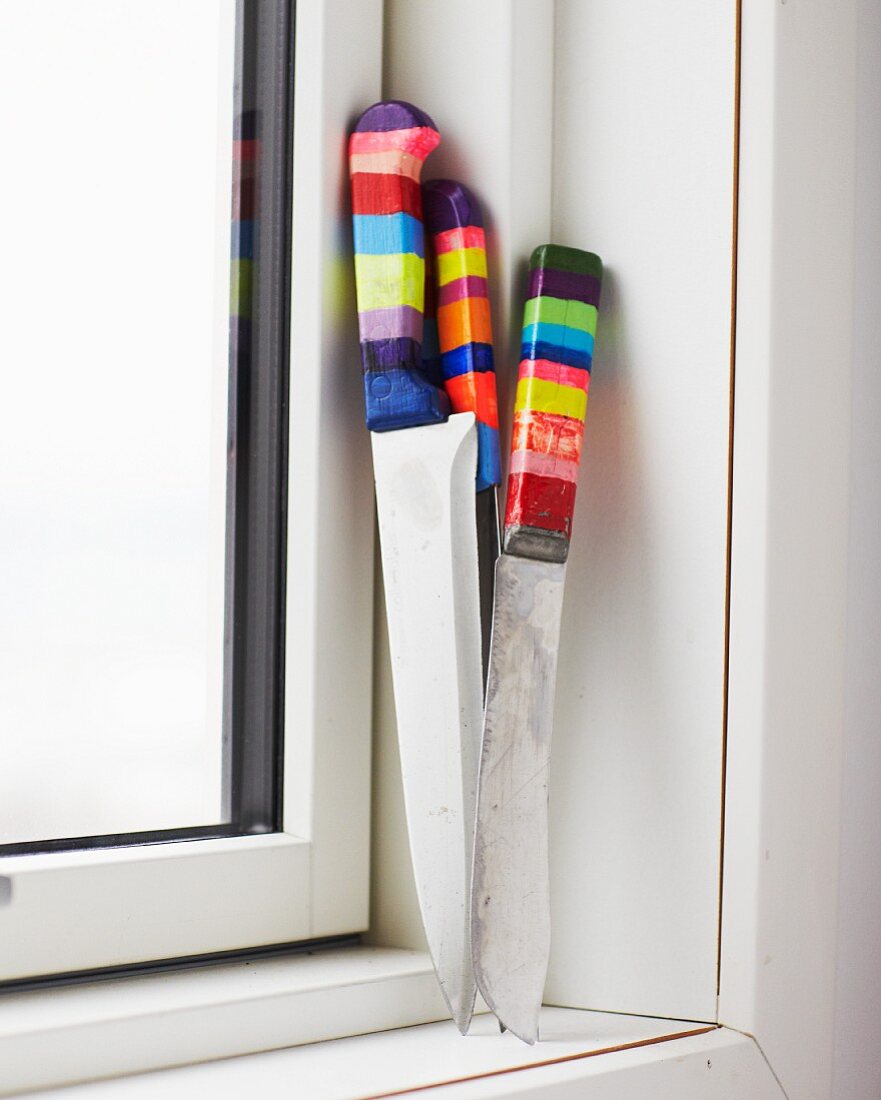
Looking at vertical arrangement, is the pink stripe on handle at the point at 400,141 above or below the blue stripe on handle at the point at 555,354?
above

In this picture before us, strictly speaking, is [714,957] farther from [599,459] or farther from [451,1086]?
[599,459]

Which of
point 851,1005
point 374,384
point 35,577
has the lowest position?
point 851,1005

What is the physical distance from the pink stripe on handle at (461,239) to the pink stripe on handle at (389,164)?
0.04 meters

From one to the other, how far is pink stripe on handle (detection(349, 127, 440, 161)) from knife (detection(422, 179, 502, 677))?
0.02 meters

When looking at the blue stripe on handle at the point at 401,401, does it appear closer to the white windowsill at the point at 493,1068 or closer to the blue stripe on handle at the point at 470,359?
the blue stripe on handle at the point at 470,359

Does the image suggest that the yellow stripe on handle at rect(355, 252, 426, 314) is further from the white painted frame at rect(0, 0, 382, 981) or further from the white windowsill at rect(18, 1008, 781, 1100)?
the white windowsill at rect(18, 1008, 781, 1100)

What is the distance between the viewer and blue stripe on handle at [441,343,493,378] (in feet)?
1.98

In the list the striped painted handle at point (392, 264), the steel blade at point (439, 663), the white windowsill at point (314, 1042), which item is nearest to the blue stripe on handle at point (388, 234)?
the striped painted handle at point (392, 264)

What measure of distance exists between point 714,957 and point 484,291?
38cm

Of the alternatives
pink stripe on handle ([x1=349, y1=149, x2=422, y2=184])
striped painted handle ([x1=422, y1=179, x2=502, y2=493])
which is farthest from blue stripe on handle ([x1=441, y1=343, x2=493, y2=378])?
pink stripe on handle ([x1=349, y1=149, x2=422, y2=184])

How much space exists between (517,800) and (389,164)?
35 cm

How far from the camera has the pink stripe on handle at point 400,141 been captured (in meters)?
0.61

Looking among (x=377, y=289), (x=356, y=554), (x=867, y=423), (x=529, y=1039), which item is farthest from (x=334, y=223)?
(x=529, y=1039)

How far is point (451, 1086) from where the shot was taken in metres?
0.50
